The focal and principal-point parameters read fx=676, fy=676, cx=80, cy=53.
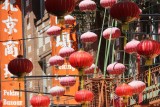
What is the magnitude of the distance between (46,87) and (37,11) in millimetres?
4893

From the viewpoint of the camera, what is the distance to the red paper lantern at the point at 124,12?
12375 millimetres

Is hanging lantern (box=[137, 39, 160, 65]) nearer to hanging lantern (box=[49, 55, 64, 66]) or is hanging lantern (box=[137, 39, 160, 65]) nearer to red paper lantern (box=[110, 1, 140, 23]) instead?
red paper lantern (box=[110, 1, 140, 23])

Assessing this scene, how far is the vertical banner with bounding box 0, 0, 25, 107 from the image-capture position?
36.0 metres

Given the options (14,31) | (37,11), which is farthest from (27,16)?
(14,31)

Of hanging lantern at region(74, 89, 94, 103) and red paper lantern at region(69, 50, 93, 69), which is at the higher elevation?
red paper lantern at region(69, 50, 93, 69)

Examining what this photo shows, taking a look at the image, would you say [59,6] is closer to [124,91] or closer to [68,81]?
[124,91]

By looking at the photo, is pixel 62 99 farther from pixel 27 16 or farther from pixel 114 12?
pixel 114 12

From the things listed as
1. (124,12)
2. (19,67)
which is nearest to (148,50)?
(124,12)

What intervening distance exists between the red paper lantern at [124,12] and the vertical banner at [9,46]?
77.3ft

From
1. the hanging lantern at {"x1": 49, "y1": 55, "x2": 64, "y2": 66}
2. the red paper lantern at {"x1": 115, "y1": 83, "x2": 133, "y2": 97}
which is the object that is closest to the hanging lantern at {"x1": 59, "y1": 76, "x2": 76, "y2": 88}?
the hanging lantern at {"x1": 49, "y1": 55, "x2": 64, "y2": 66}

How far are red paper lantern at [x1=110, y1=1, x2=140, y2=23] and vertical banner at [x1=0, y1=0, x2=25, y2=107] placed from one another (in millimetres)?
23562

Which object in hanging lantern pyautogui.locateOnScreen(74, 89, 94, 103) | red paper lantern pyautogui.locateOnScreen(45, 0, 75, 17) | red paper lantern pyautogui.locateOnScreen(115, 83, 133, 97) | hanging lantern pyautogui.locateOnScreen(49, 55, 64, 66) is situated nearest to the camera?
red paper lantern pyautogui.locateOnScreen(45, 0, 75, 17)

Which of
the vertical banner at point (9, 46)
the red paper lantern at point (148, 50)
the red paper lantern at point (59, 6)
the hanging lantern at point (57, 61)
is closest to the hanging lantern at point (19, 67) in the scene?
the red paper lantern at point (148, 50)

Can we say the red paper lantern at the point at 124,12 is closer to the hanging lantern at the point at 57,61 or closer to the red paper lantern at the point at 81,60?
the red paper lantern at the point at 81,60
